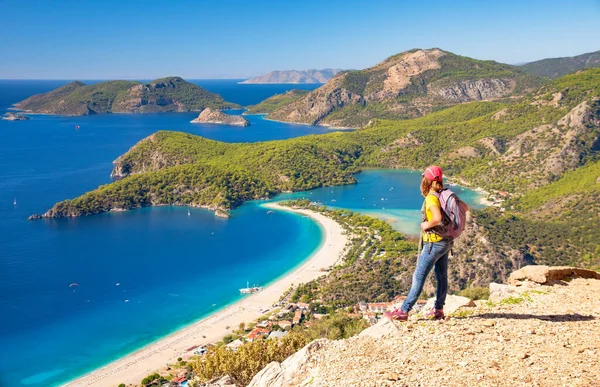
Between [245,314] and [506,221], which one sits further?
[506,221]

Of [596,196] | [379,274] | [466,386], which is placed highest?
[466,386]

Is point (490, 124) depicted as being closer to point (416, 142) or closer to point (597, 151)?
point (416, 142)

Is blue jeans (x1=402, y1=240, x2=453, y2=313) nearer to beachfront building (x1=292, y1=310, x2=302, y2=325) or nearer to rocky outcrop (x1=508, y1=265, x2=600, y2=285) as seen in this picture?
rocky outcrop (x1=508, y1=265, x2=600, y2=285)

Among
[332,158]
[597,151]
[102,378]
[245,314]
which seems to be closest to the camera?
[102,378]

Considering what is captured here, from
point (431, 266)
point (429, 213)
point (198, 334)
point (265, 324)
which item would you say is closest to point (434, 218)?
point (429, 213)

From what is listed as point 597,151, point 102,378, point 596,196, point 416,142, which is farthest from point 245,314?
point 416,142

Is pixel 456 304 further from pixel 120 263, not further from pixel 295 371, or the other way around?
pixel 120 263

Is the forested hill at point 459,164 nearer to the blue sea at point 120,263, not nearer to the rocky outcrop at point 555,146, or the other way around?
the rocky outcrop at point 555,146
